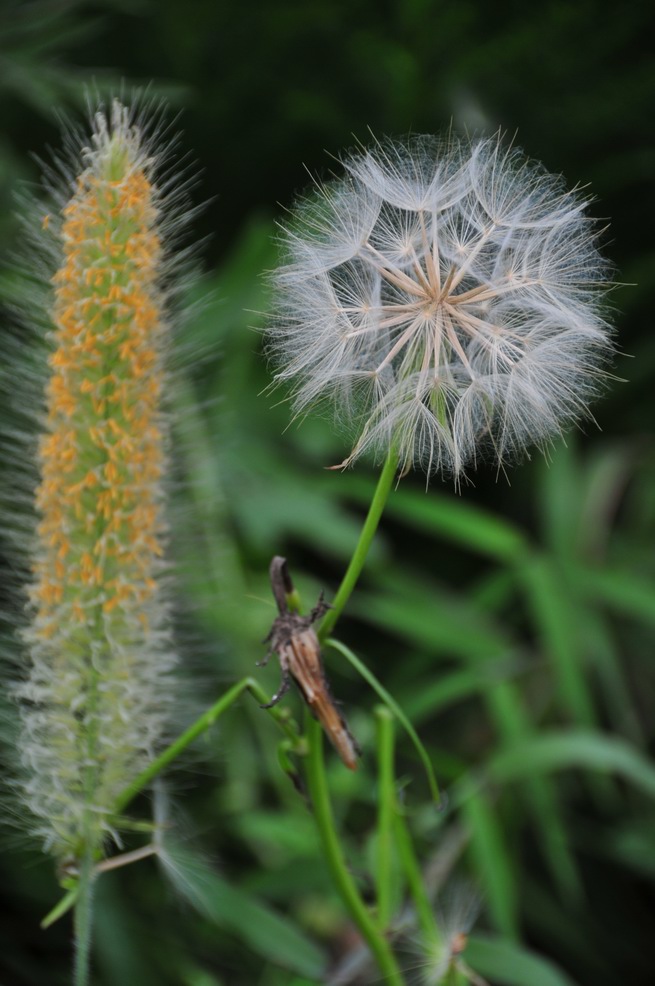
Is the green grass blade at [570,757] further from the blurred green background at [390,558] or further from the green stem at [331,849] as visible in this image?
the green stem at [331,849]

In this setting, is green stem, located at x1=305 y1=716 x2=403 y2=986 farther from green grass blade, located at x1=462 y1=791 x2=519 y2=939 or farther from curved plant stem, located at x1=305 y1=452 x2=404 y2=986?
green grass blade, located at x1=462 y1=791 x2=519 y2=939

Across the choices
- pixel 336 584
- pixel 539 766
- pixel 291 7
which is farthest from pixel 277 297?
pixel 291 7

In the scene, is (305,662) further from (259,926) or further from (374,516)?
(259,926)

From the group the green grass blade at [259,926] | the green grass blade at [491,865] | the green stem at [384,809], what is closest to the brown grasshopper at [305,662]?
the green stem at [384,809]

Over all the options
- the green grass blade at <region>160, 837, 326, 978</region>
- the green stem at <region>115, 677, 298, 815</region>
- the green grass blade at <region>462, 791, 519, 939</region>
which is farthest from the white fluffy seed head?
the green grass blade at <region>462, 791, 519, 939</region>

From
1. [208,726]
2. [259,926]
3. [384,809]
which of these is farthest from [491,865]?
[208,726]
